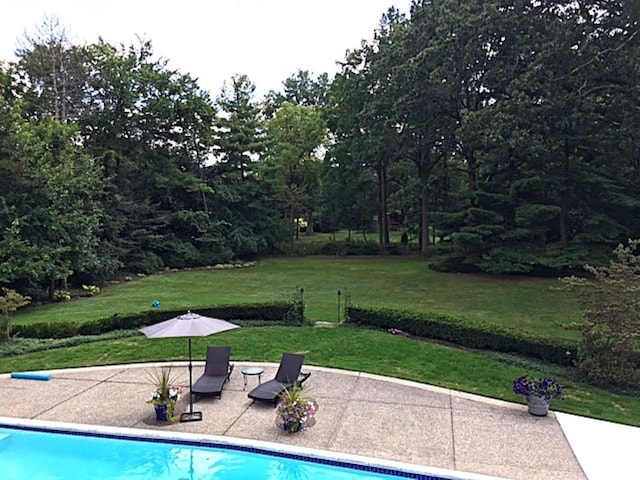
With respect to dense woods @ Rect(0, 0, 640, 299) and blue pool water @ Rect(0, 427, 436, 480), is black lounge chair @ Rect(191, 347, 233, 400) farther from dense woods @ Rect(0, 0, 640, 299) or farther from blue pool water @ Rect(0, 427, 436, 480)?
dense woods @ Rect(0, 0, 640, 299)

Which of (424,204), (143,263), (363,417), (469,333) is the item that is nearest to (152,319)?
(363,417)

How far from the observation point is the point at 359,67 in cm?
3384

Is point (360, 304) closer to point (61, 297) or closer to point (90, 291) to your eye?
point (90, 291)

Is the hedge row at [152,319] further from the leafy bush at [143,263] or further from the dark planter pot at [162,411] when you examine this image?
the leafy bush at [143,263]

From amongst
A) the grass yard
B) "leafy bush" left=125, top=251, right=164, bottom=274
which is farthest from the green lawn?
"leafy bush" left=125, top=251, right=164, bottom=274

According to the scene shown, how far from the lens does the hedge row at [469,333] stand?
33.8 feet

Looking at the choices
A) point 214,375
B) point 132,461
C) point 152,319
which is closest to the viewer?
point 132,461

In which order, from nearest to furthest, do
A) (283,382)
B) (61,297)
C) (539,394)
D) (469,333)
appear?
(539,394) → (283,382) → (469,333) → (61,297)

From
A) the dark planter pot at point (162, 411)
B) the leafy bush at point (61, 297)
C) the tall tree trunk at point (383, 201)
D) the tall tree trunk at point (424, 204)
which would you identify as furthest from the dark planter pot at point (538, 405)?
the tall tree trunk at point (383, 201)

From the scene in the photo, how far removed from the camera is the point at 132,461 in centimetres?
691

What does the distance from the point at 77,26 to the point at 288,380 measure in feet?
94.2

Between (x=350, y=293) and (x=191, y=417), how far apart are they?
12.8 meters

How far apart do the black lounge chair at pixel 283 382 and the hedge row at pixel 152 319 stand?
4.92 metres

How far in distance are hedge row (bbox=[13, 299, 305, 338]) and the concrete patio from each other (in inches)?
120
